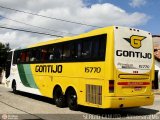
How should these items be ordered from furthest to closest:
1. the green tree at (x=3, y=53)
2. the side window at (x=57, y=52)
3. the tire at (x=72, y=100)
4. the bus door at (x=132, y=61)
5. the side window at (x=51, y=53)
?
the green tree at (x=3, y=53) → the side window at (x=51, y=53) → the side window at (x=57, y=52) → the tire at (x=72, y=100) → the bus door at (x=132, y=61)

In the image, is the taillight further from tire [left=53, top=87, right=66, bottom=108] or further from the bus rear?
tire [left=53, top=87, right=66, bottom=108]

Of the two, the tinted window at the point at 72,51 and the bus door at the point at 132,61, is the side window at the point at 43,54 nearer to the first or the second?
the tinted window at the point at 72,51

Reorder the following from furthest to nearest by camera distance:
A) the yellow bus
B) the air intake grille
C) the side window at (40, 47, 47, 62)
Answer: the side window at (40, 47, 47, 62)
the air intake grille
the yellow bus

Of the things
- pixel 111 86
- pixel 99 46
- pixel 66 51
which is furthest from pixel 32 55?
pixel 111 86

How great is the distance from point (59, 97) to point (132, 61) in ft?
14.6

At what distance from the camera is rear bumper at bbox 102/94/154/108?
42.0ft

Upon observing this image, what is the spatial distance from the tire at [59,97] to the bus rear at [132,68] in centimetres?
365

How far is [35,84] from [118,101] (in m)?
7.56

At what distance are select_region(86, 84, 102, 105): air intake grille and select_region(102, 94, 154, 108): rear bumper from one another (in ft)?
1.34

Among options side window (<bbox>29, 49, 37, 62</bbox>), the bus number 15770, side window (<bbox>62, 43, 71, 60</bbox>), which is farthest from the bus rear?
side window (<bbox>29, 49, 37, 62</bbox>)

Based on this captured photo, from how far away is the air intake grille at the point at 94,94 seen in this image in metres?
13.2

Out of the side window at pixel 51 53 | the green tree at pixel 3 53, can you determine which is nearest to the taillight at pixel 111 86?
the side window at pixel 51 53

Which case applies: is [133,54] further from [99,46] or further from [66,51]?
[66,51]

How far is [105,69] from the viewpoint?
13.0 meters
